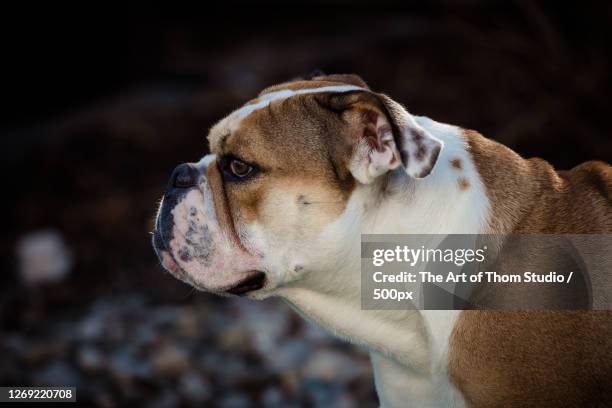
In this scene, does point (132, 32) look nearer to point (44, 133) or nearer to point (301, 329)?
point (44, 133)

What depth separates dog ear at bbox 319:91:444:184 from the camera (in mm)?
2455

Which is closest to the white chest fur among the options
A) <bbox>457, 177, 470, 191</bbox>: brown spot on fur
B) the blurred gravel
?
<bbox>457, 177, 470, 191</bbox>: brown spot on fur

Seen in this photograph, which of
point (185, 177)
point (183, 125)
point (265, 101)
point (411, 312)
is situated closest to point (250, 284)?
point (185, 177)

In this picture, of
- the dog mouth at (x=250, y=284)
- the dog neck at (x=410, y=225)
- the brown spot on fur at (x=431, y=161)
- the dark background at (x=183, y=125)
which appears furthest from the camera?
the dark background at (x=183, y=125)

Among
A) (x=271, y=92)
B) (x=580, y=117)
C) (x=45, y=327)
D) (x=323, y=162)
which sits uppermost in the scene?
(x=271, y=92)

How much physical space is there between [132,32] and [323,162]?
6780 mm

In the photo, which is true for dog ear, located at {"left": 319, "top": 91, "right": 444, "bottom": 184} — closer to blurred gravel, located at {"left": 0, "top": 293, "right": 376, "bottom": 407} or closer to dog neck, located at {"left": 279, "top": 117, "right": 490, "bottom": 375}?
dog neck, located at {"left": 279, "top": 117, "right": 490, "bottom": 375}

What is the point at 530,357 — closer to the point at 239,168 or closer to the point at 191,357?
the point at 239,168

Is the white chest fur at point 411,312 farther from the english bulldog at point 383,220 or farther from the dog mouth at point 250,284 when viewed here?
the dog mouth at point 250,284

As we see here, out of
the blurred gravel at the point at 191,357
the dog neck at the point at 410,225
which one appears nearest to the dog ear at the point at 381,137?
the dog neck at the point at 410,225

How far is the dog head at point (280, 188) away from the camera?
266 centimetres

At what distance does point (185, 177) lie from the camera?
2.97 meters

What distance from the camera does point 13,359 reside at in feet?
16.0

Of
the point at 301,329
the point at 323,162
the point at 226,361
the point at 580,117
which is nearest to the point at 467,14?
the point at 580,117
